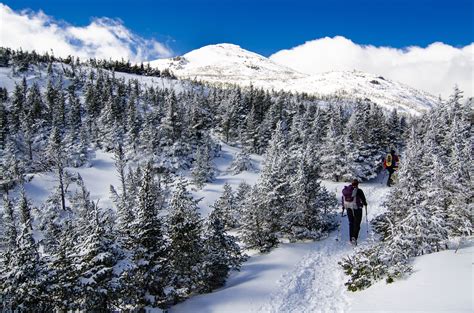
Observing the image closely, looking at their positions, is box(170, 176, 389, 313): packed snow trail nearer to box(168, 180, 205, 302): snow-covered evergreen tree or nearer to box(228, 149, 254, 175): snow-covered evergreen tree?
box(168, 180, 205, 302): snow-covered evergreen tree

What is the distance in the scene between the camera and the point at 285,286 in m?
13.9

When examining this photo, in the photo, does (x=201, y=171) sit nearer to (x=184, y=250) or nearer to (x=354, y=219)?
(x=184, y=250)

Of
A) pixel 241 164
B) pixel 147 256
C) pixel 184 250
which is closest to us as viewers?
pixel 147 256

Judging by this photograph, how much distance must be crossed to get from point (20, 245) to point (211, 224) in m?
8.17

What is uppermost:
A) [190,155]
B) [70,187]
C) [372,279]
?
[372,279]

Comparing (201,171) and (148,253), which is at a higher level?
(148,253)

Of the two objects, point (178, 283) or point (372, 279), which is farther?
point (178, 283)

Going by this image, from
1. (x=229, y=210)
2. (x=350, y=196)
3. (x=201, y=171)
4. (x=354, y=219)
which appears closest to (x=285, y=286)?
(x=354, y=219)

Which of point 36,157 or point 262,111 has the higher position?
point 262,111

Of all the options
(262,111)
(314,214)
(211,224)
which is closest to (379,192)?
(314,214)

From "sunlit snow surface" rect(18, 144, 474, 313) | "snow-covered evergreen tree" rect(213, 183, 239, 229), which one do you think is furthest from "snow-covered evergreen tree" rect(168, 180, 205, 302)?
"snow-covered evergreen tree" rect(213, 183, 239, 229)

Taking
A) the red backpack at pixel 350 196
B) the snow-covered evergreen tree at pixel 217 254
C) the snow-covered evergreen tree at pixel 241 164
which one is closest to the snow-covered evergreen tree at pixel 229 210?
the snow-covered evergreen tree at pixel 217 254

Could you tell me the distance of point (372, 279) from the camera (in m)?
12.6

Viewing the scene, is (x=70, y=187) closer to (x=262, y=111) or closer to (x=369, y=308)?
(x=262, y=111)
